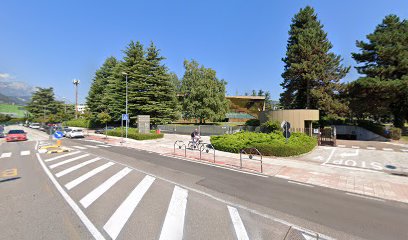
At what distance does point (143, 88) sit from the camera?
36.8 metres

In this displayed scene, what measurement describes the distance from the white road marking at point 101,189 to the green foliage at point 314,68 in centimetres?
3000

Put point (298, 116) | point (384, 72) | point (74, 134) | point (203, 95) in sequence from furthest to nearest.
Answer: point (203, 95), point (74, 134), point (384, 72), point (298, 116)

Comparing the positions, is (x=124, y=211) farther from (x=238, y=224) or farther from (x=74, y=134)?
(x=74, y=134)

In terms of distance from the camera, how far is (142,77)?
36969 mm

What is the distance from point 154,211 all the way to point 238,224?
8.08 ft

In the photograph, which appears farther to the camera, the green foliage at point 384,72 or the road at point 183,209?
the green foliage at point 384,72

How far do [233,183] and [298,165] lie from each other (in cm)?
580

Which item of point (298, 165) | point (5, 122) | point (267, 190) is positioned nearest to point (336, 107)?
point (298, 165)

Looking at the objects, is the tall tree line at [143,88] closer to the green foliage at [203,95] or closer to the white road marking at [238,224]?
the green foliage at [203,95]

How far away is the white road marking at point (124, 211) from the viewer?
5.02 metres

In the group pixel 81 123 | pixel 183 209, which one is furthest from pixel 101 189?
pixel 81 123

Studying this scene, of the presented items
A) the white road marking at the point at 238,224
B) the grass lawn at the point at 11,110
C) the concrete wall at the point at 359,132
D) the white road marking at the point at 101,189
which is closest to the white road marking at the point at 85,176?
the white road marking at the point at 101,189

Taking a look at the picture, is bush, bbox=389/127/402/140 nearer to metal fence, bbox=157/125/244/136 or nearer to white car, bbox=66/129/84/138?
metal fence, bbox=157/125/244/136

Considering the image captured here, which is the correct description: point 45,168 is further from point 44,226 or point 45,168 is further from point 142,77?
point 142,77
